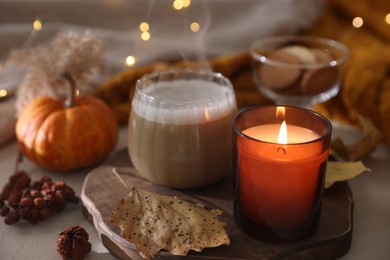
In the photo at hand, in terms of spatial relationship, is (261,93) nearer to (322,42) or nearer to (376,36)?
(322,42)

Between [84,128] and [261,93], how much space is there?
47 centimetres

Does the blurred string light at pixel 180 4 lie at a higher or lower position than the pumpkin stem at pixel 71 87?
higher

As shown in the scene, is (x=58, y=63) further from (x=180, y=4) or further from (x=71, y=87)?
(x=180, y=4)

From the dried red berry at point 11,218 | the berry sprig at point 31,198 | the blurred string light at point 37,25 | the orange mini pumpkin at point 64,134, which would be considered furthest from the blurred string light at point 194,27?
the dried red berry at point 11,218

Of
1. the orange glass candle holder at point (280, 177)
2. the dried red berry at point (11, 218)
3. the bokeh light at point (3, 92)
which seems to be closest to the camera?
the orange glass candle holder at point (280, 177)

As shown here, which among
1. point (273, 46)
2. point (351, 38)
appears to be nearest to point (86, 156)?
point (273, 46)

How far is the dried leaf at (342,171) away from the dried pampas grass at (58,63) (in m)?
0.50

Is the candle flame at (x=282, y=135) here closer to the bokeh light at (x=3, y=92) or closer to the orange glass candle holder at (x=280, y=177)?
the orange glass candle holder at (x=280, y=177)

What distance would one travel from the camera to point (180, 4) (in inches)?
53.5

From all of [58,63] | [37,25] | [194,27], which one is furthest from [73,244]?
[194,27]

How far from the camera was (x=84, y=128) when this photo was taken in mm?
968

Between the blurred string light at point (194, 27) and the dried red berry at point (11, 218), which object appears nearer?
the dried red berry at point (11, 218)

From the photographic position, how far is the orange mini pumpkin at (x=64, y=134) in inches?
37.7

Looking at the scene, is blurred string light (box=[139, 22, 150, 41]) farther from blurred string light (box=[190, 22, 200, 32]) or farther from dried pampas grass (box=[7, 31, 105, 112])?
dried pampas grass (box=[7, 31, 105, 112])
